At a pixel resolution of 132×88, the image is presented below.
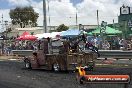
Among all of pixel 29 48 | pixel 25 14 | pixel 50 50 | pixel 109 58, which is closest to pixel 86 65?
pixel 50 50

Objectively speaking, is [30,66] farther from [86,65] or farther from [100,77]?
[100,77]

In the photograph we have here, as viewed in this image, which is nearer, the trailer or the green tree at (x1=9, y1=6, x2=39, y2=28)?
the trailer

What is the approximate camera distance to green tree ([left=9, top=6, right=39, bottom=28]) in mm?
120312

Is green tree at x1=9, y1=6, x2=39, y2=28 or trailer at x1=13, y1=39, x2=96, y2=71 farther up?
green tree at x1=9, y1=6, x2=39, y2=28

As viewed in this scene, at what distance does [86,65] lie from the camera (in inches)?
853

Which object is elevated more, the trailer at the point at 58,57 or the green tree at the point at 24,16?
the green tree at the point at 24,16

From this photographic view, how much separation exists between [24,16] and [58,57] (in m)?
101

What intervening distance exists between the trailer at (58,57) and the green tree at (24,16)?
320 ft

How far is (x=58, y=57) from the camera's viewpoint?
21719 millimetres

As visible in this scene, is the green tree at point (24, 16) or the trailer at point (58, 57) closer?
the trailer at point (58, 57)

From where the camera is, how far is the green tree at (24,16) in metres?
120

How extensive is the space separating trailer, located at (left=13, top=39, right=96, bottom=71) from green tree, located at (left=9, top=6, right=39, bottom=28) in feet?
320

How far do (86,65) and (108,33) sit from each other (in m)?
22.6

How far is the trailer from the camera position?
21344 mm
